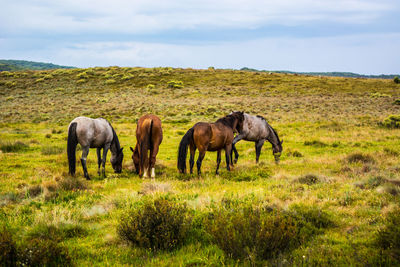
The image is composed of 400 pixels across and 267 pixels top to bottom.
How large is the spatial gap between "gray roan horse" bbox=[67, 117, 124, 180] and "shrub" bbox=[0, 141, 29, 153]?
714cm

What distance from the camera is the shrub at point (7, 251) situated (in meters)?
3.66

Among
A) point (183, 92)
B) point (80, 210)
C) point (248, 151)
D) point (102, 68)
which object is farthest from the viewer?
point (102, 68)

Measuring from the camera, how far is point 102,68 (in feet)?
249

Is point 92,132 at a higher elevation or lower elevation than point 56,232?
higher

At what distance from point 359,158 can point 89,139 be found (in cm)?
1044

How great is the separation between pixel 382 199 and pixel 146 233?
5075 millimetres

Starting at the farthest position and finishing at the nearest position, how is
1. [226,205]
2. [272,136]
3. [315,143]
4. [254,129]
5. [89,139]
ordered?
[315,143], [272,136], [254,129], [89,139], [226,205]

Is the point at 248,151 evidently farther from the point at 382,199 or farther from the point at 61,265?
the point at 61,265

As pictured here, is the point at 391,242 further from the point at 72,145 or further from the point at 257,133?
the point at 257,133

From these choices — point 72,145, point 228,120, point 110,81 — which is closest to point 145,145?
point 72,145

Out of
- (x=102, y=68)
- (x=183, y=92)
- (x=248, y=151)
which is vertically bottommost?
(x=248, y=151)

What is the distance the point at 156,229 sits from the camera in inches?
184

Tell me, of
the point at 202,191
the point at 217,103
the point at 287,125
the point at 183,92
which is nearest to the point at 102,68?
the point at 183,92

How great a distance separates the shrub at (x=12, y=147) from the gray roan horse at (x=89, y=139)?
714 cm
